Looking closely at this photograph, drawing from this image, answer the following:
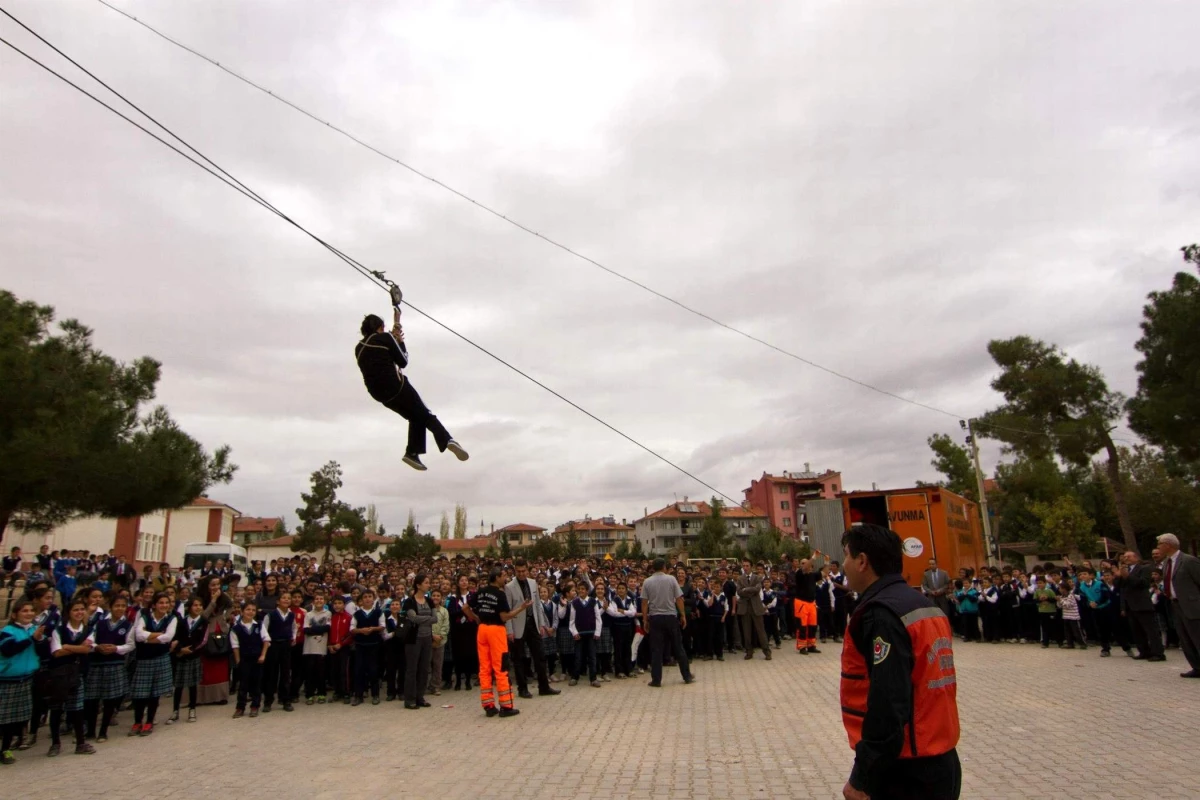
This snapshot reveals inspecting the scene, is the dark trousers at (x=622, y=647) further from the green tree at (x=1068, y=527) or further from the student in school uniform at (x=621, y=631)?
the green tree at (x=1068, y=527)

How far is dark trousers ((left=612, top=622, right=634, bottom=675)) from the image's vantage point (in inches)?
509

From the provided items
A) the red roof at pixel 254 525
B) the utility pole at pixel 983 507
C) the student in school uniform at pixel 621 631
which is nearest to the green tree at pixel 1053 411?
the utility pole at pixel 983 507

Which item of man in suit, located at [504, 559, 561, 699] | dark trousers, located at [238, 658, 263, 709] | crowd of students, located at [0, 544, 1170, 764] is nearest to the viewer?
crowd of students, located at [0, 544, 1170, 764]

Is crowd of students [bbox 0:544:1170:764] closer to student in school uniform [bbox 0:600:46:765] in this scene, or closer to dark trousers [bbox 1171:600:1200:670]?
student in school uniform [bbox 0:600:46:765]

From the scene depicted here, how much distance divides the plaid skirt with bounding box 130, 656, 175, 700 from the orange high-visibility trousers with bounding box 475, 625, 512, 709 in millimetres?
3978

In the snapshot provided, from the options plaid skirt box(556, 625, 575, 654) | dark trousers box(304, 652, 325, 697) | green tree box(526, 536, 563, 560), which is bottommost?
dark trousers box(304, 652, 325, 697)

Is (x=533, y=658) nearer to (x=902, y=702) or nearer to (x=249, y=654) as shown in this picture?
(x=249, y=654)

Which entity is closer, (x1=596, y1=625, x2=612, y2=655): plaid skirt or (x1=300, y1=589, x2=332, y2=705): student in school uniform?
(x1=300, y1=589, x2=332, y2=705): student in school uniform

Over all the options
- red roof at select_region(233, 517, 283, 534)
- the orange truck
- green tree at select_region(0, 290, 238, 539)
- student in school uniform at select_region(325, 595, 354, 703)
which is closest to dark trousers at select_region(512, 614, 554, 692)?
student in school uniform at select_region(325, 595, 354, 703)

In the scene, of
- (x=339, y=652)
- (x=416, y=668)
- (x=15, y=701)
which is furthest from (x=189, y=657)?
(x=416, y=668)

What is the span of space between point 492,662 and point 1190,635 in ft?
30.3

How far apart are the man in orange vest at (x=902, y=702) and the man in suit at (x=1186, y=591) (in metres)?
8.73

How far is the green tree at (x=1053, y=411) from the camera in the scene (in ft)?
95.3

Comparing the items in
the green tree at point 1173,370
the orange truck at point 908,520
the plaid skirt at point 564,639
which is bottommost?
the plaid skirt at point 564,639
